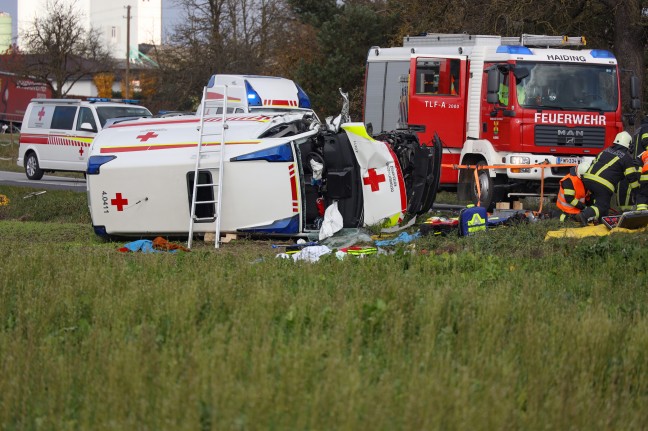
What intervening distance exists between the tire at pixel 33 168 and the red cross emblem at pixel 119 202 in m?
14.2

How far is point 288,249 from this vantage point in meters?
12.0

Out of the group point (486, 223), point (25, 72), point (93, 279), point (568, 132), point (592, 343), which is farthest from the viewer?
point (25, 72)

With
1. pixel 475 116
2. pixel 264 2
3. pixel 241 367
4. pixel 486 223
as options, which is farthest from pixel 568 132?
pixel 264 2

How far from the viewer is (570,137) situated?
1780 centimetres

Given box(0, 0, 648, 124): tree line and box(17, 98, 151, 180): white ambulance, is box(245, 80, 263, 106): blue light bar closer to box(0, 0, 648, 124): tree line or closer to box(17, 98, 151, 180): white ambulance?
box(17, 98, 151, 180): white ambulance

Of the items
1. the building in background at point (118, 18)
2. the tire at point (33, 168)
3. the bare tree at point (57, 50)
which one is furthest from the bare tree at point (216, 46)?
Result: the building in background at point (118, 18)

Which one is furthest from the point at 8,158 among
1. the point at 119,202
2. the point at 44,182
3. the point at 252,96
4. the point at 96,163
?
the point at 119,202

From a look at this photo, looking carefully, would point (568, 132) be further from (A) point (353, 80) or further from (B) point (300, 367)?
(A) point (353, 80)

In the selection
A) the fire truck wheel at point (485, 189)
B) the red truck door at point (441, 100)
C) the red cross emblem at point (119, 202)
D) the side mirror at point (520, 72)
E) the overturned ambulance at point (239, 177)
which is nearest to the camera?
the overturned ambulance at point (239, 177)

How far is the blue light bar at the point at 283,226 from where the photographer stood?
42.2 feet

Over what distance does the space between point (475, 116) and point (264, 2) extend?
38753 mm

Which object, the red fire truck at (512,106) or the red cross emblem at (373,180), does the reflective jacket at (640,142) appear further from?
the red cross emblem at (373,180)

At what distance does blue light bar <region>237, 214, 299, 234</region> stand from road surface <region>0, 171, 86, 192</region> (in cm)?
996

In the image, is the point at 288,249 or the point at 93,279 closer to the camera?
the point at 93,279
